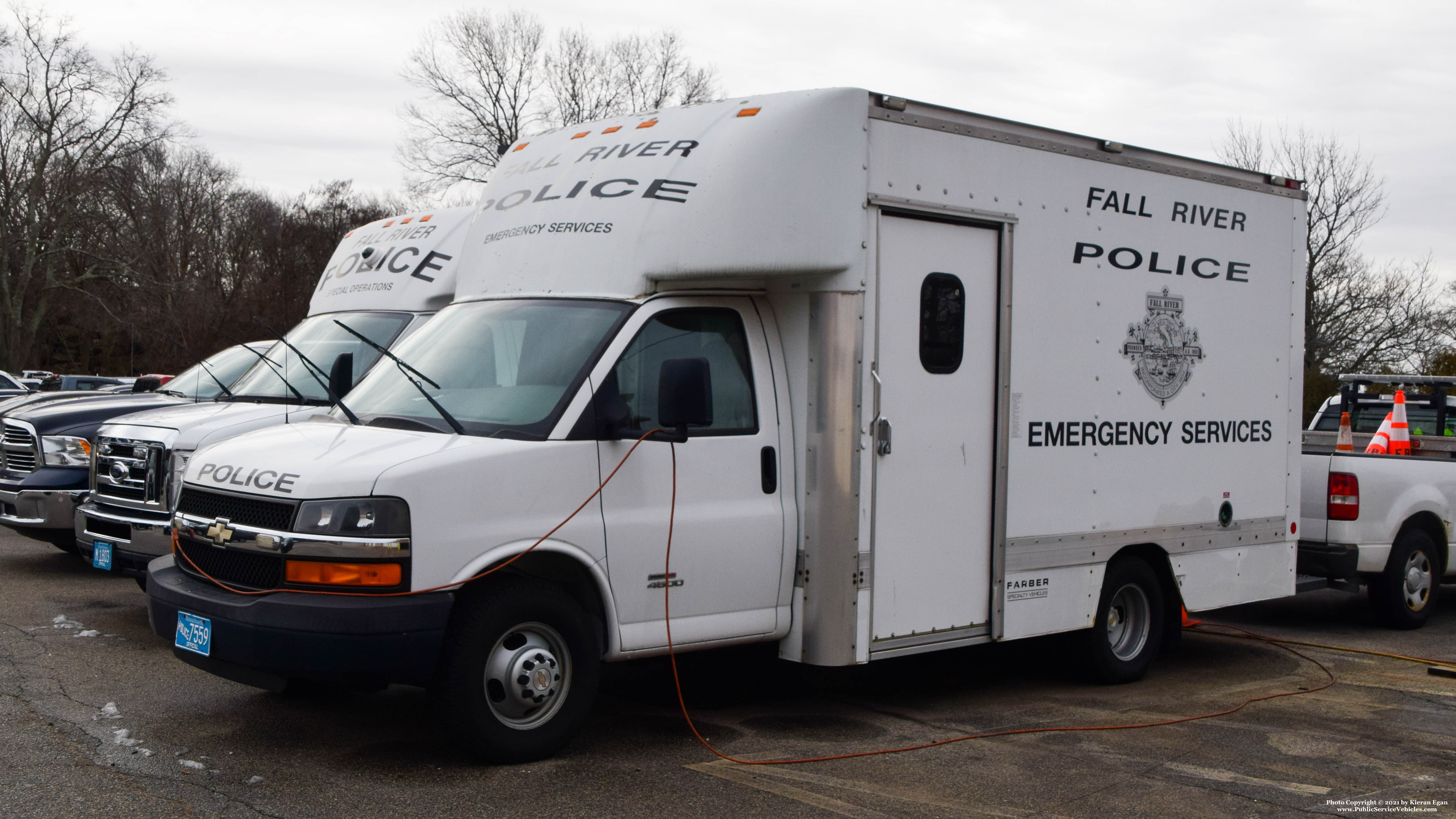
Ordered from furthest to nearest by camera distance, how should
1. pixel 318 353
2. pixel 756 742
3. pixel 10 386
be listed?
1. pixel 10 386
2. pixel 318 353
3. pixel 756 742

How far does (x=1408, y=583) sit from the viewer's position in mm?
10117

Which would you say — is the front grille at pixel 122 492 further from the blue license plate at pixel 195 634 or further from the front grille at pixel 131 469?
the blue license plate at pixel 195 634

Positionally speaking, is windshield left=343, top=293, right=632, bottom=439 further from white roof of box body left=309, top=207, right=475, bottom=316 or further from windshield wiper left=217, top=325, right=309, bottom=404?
white roof of box body left=309, top=207, right=475, bottom=316

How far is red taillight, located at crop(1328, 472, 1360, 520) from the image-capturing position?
9.66 meters

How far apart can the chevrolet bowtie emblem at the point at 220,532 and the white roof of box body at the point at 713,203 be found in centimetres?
180

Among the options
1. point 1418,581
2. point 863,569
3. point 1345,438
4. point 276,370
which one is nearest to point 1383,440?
point 1345,438

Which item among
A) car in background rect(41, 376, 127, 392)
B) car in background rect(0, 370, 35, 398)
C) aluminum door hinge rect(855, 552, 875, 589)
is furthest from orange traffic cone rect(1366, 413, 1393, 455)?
car in background rect(41, 376, 127, 392)

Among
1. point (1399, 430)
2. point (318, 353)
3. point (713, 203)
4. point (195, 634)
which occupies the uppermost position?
point (713, 203)

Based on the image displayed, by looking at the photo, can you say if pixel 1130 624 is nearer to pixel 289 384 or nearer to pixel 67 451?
pixel 289 384

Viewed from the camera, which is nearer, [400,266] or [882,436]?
[882,436]

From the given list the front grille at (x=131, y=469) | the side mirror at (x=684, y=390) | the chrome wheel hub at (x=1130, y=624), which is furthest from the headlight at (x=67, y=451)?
the chrome wheel hub at (x=1130, y=624)

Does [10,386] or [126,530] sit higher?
[10,386]

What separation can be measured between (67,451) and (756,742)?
6.49 metres

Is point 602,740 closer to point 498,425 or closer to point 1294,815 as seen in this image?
point 498,425
